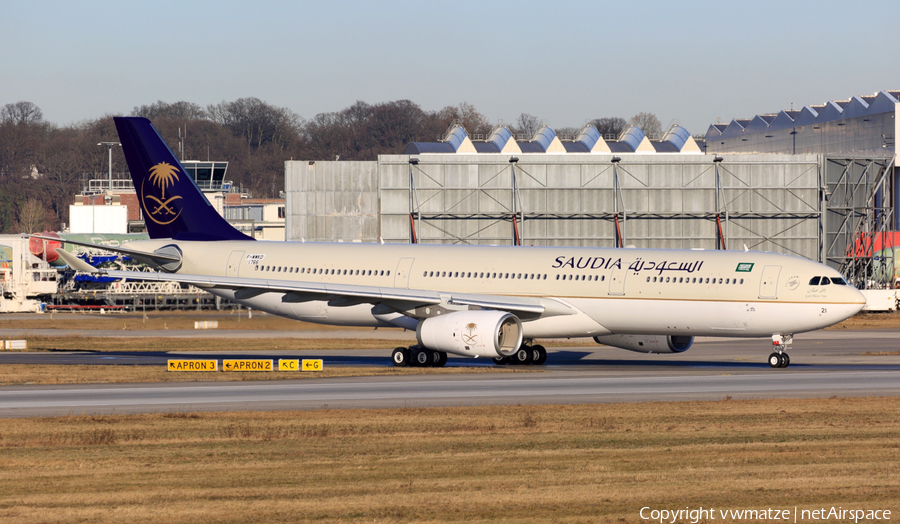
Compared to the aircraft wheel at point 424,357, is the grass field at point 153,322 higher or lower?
lower

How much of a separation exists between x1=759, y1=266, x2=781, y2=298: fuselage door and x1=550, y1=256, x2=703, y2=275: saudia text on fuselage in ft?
7.21

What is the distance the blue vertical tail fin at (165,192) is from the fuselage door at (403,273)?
29.4ft

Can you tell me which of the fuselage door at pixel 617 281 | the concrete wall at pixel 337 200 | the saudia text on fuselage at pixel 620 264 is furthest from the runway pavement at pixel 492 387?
the concrete wall at pixel 337 200

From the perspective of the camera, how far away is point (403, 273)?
130 ft

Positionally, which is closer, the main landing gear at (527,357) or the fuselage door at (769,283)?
the fuselage door at (769,283)

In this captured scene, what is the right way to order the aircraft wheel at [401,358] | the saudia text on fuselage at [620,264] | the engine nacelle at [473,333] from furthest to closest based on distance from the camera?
the aircraft wheel at [401,358], the saudia text on fuselage at [620,264], the engine nacelle at [473,333]

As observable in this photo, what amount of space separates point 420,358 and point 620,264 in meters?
7.88

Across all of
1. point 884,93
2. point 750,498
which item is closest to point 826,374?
point 750,498

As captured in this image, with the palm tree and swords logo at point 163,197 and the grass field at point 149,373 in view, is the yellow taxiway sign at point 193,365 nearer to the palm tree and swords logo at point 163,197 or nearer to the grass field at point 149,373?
the grass field at point 149,373

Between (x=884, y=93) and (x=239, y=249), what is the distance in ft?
256

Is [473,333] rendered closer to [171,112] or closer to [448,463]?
[448,463]

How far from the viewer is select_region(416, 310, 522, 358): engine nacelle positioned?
34031 millimetres

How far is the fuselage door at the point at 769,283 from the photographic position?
34438 millimetres

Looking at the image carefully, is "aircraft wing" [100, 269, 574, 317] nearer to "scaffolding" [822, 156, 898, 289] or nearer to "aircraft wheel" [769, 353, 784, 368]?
"aircraft wheel" [769, 353, 784, 368]
